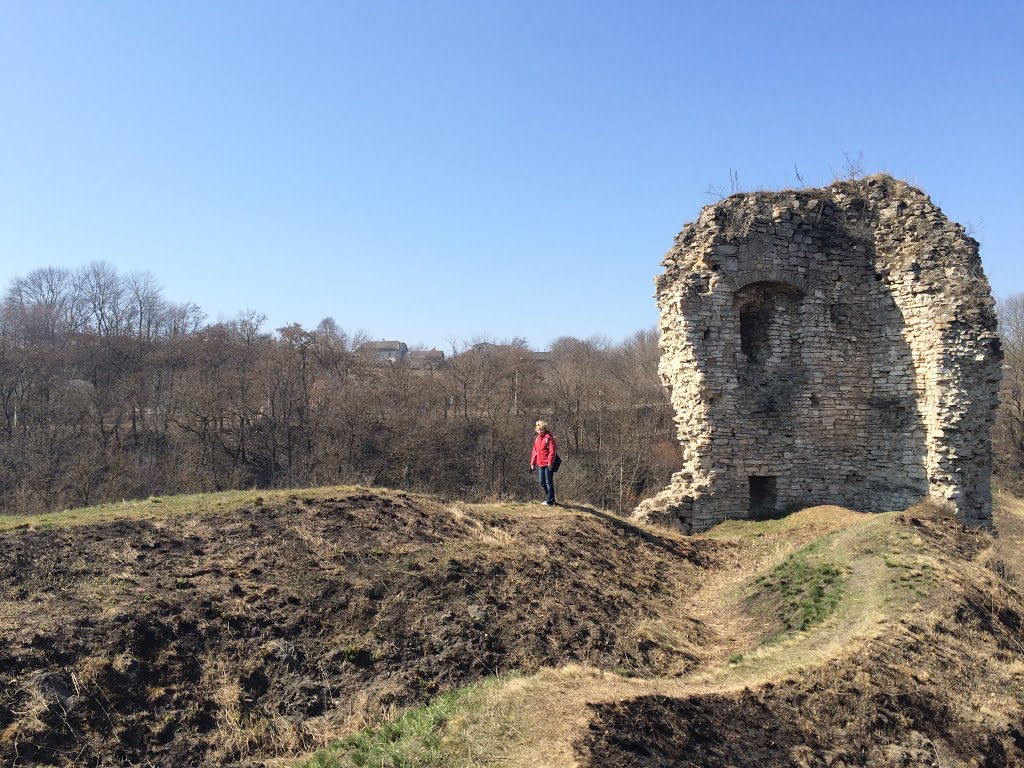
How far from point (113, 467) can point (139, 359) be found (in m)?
10.5

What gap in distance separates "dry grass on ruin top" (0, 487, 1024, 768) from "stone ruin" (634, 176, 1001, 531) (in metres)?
3.39

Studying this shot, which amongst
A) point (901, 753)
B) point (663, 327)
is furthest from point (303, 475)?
point (901, 753)

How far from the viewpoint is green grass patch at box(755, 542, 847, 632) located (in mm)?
7473

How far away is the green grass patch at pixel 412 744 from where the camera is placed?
14.3 feet

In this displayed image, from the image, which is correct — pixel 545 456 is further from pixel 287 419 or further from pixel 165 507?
pixel 287 419

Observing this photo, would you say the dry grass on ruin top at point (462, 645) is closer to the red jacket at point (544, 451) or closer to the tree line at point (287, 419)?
the red jacket at point (544, 451)

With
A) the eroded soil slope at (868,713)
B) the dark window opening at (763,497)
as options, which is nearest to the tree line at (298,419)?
the dark window opening at (763,497)

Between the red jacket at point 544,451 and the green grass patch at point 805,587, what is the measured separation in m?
3.32

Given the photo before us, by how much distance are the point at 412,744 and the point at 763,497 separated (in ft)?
33.7

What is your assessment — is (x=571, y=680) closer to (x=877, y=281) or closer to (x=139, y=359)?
(x=877, y=281)

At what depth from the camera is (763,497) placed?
1337 centimetres

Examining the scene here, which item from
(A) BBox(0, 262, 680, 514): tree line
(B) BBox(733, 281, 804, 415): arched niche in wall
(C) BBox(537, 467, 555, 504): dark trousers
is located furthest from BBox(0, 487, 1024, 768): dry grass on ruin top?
(A) BBox(0, 262, 680, 514): tree line

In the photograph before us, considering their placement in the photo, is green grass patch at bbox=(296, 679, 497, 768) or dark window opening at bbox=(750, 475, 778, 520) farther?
dark window opening at bbox=(750, 475, 778, 520)

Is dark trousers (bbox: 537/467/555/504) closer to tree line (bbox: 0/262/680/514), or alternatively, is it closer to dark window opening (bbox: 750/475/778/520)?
dark window opening (bbox: 750/475/778/520)
